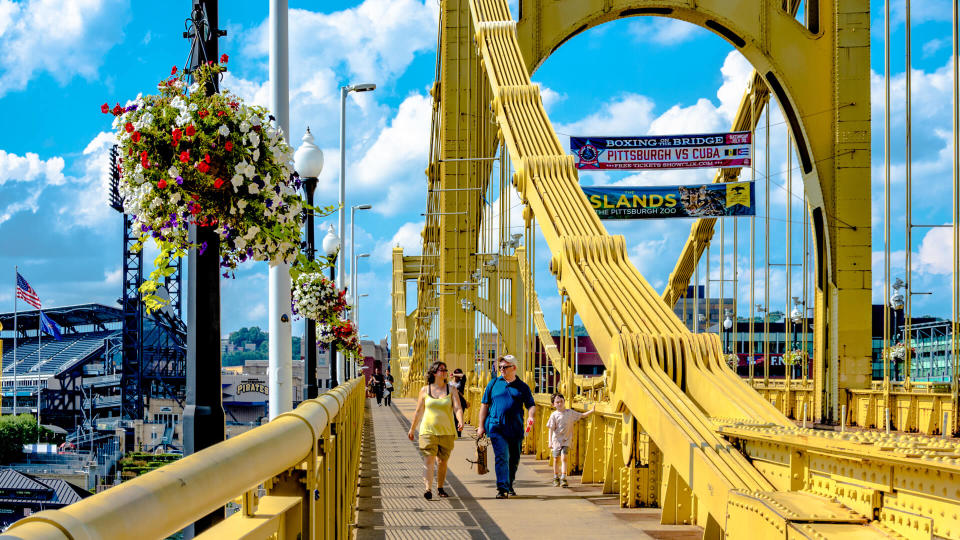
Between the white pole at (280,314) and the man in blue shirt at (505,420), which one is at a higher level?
the white pole at (280,314)

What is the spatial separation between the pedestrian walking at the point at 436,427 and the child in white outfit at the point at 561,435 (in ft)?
4.64

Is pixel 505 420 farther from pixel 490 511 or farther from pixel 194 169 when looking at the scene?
pixel 194 169

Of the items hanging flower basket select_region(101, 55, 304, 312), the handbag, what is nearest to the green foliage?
the handbag

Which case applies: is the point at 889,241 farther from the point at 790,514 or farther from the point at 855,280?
the point at 790,514

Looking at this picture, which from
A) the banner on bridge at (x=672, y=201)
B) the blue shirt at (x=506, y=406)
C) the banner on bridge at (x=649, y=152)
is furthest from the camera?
the banner on bridge at (x=672, y=201)

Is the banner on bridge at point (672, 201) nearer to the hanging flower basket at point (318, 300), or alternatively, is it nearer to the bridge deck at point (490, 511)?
the hanging flower basket at point (318, 300)

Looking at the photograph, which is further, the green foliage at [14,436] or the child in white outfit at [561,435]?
the green foliage at [14,436]

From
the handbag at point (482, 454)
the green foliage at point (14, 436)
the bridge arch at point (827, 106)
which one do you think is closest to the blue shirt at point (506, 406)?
the handbag at point (482, 454)

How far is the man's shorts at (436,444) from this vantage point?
34.0 feet

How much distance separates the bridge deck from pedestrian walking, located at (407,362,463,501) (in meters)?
0.27

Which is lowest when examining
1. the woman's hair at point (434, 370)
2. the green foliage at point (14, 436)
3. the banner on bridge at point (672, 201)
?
the green foliage at point (14, 436)

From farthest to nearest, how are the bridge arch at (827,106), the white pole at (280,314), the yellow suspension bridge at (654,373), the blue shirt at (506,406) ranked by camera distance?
the bridge arch at (827,106)
the blue shirt at (506,406)
the white pole at (280,314)
the yellow suspension bridge at (654,373)

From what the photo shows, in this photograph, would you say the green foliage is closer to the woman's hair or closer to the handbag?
the handbag

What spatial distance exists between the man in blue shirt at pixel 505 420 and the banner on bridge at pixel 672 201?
381 inches
